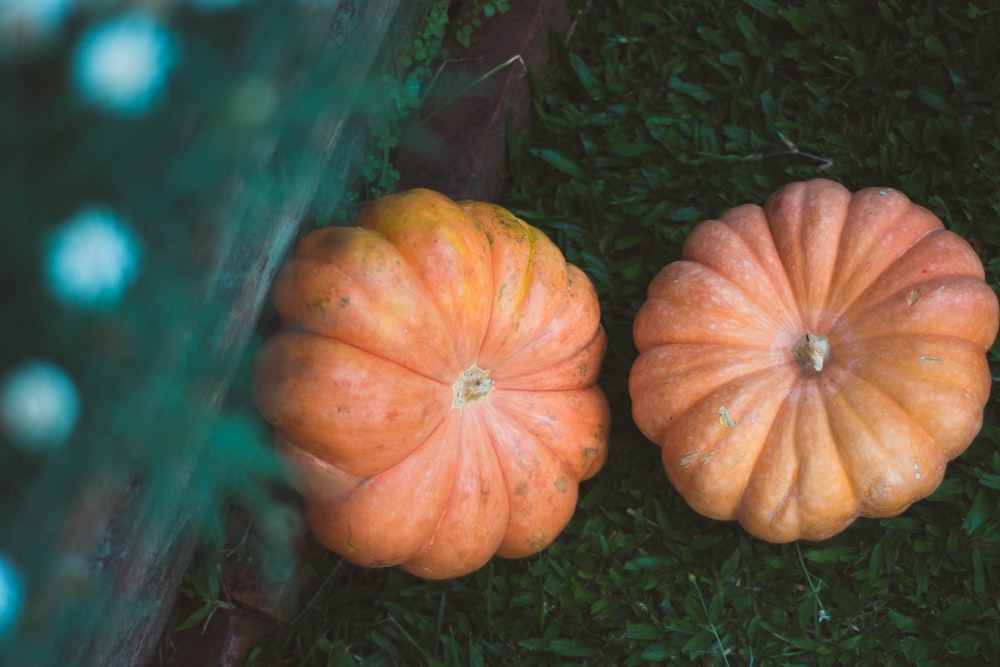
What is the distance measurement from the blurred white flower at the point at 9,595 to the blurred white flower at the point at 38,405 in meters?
0.21

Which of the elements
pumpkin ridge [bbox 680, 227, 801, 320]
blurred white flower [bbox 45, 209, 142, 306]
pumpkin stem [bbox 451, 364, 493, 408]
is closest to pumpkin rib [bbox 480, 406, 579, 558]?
pumpkin stem [bbox 451, 364, 493, 408]

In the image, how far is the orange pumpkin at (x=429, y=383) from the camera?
2162 millimetres

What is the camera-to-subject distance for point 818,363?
88.0 inches

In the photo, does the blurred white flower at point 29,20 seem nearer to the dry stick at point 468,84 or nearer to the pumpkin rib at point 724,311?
the pumpkin rib at point 724,311

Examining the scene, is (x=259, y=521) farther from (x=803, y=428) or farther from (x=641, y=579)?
(x=803, y=428)

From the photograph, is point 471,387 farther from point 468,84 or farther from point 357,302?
point 468,84

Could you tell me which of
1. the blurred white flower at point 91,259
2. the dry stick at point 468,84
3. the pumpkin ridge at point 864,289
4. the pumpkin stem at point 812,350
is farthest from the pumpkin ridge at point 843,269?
the blurred white flower at point 91,259

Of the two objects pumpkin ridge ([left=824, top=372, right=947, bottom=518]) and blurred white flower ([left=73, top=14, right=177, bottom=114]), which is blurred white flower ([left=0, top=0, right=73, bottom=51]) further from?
pumpkin ridge ([left=824, top=372, right=947, bottom=518])

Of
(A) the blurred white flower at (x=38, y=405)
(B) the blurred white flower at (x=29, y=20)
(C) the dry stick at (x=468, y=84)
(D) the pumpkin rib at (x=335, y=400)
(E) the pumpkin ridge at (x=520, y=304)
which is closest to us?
(B) the blurred white flower at (x=29, y=20)

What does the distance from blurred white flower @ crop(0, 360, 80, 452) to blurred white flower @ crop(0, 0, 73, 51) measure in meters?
0.35

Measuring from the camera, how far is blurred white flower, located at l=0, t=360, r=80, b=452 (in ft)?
3.25

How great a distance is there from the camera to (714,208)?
3.04 meters

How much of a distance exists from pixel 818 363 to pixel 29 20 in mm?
1902

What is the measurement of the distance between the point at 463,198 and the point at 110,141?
2.02 meters
